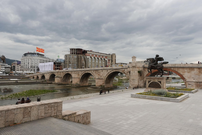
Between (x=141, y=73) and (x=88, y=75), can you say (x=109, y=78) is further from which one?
(x=141, y=73)

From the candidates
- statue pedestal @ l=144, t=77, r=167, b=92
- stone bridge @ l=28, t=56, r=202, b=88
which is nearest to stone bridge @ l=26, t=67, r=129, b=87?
stone bridge @ l=28, t=56, r=202, b=88

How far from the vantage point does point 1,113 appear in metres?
5.55

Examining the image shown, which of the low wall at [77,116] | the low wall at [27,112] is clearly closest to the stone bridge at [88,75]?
the low wall at [77,116]

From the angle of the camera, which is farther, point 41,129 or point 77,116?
point 77,116

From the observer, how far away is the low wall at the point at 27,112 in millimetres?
5660

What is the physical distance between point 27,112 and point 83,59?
10143 cm

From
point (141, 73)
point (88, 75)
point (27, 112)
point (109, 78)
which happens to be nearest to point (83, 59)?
point (88, 75)

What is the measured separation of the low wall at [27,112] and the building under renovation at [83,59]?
8945 cm

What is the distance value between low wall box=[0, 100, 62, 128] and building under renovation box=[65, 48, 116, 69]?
89.4 m

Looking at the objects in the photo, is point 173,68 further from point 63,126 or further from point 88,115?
point 63,126

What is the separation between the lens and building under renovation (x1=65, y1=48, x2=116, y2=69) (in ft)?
337

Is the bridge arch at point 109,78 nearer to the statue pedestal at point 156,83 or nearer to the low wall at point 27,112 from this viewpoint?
the statue pedestal at point 156,83

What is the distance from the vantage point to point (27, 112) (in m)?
6.29

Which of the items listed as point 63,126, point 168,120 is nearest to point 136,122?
point 168,120
